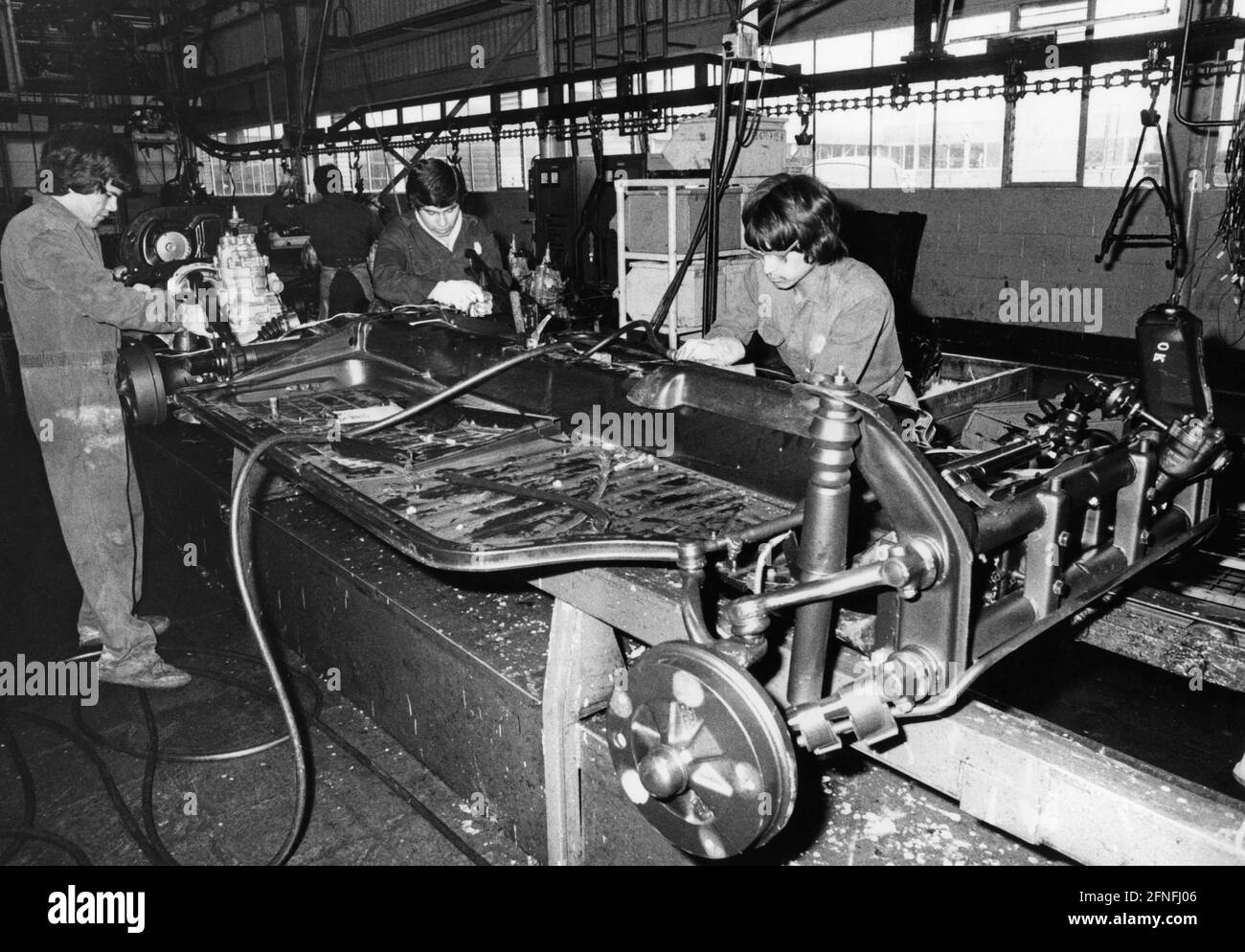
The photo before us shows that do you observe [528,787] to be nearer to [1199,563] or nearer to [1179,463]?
[1179,463]

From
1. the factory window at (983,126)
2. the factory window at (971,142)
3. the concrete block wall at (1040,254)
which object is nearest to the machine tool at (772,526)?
the factory window at (983,126)

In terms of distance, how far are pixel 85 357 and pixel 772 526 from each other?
235 centimetres

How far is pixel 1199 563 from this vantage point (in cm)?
230

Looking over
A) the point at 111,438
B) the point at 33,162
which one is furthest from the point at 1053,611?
the point at 33,162

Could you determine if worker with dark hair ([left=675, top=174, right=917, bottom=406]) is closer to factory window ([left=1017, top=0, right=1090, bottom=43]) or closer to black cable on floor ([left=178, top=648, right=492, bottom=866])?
black cable on floor ([left=178, top=648, right=492, bottom=866])

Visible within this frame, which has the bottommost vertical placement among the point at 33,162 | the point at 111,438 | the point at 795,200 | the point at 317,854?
the point at 317,854

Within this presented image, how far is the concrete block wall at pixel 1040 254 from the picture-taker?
5.70m

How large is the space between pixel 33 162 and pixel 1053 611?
1744 centimetres

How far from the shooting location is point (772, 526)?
1283mm

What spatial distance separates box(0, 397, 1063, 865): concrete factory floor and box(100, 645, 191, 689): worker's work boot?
0.04m

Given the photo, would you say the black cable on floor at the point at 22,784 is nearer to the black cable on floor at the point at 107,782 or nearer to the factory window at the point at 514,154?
the black cable on floor at the point at 107,782

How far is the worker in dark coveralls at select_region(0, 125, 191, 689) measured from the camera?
2.53 m

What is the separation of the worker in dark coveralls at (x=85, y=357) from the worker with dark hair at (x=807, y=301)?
1.72 meters

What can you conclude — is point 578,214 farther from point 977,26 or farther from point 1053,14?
point 1053,14
